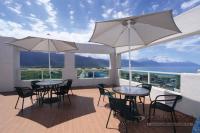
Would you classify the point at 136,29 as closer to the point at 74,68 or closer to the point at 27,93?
the point at 27,93

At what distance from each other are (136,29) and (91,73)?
6.12 meters

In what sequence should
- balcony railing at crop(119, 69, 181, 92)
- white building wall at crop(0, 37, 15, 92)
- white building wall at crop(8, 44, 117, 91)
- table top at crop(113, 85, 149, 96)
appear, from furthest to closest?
white building wall at crop(8, 44, 117, 91)
white building wall at crop(0, 37, 15, 92)
balcony railing at crop(119, 69, 181, 92)
table top at crop(113, 85, 149, 96)

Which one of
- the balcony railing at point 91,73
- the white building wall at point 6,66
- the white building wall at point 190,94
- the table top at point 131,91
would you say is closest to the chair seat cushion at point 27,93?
the table top at point 131,91

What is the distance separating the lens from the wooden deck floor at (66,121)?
324cm

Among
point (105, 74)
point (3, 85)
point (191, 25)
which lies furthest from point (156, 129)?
point (3, 85)

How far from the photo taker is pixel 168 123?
3.65 meters

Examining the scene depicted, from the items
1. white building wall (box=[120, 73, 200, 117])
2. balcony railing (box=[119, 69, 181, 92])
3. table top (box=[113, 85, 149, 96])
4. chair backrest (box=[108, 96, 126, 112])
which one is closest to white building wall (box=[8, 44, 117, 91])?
balcony railing (box=[119, 69, 181, 92])

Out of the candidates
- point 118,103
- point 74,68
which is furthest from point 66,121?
point 74,68

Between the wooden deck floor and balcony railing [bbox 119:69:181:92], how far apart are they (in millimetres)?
1047

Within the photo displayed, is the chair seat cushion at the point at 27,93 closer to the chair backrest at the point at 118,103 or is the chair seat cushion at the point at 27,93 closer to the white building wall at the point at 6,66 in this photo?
the chair backrest at the point at 118,103

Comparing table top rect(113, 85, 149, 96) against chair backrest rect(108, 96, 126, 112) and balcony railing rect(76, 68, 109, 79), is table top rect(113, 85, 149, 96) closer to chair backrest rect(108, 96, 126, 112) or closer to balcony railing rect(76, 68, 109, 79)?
chair backrest rect(108, 96, 126, 112)

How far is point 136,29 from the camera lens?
14.2ft

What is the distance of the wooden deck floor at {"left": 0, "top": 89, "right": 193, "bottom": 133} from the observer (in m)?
3.24

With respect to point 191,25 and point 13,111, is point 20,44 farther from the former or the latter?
point 191,25
